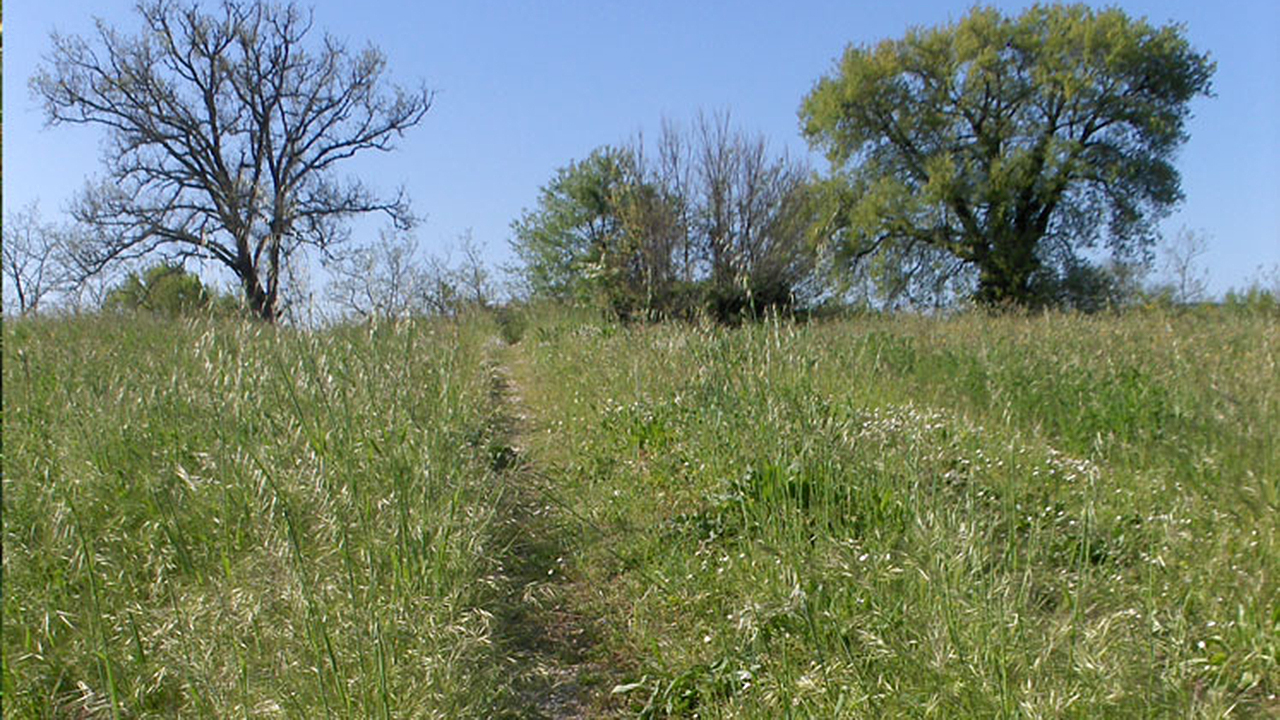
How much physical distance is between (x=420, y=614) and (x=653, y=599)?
0.97 meters

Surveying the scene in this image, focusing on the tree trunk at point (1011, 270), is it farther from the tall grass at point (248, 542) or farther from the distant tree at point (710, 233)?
the tall grass at point (248, 542)

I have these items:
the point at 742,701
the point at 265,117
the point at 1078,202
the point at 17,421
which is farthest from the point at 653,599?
the point at 265,117

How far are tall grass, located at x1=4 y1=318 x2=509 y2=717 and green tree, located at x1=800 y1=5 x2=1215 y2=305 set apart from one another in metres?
20.6

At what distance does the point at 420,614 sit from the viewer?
7.76 ft

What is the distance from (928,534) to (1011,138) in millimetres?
26134

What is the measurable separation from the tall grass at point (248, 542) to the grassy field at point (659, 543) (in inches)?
0.7

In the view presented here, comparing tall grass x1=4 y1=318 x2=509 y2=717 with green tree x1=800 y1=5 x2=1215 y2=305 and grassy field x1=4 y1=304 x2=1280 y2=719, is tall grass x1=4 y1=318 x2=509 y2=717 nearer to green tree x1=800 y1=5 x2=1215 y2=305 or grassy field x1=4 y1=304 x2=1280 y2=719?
grassy field x1=4 y1=304 x2=1280 y2=719

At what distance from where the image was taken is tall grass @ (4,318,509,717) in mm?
1989

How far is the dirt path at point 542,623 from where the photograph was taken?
7.73 ft

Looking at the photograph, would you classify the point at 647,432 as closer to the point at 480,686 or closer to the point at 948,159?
the point at 480,686

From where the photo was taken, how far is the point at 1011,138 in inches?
938

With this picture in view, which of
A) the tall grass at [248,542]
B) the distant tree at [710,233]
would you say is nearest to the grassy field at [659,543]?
the tall grass at [248,542]

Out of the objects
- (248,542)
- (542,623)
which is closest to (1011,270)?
(542,623)

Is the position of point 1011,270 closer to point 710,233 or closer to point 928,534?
point 710,233
